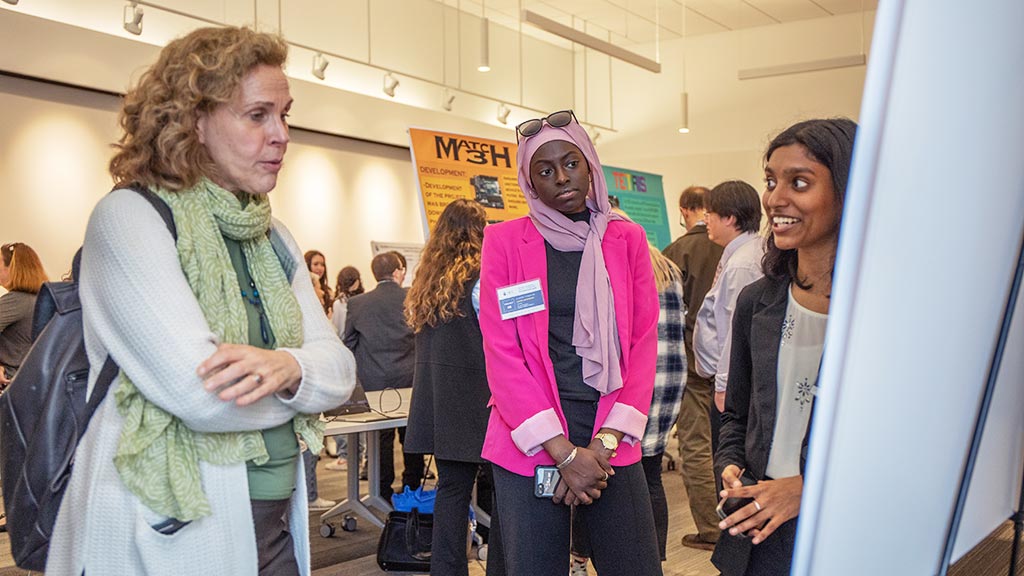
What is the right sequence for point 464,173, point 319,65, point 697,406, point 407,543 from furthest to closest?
point 319,65 → point 464,173 → point 697,406 → point 407,543

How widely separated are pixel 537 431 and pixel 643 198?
22.1ft

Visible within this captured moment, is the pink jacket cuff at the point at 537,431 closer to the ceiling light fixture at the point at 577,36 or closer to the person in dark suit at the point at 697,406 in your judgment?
the person in dark suit at the point at 697,406

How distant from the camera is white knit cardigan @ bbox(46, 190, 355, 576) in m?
1.23

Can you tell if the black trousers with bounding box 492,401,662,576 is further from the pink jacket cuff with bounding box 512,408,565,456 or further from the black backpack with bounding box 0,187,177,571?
the black backpack with bounding box 0,187,177,571

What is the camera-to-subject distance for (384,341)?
513 centimetres

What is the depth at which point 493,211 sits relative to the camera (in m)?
5.19

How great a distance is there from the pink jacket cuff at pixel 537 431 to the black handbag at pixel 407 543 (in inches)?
88.6

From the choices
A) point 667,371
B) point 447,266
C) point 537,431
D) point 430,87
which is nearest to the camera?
point 537,431

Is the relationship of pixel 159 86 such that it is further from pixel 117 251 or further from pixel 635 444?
pixel 635 444

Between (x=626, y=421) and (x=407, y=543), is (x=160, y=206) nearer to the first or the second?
(x=626, y=421)

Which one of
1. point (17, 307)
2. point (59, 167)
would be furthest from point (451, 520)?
point (59, 167)

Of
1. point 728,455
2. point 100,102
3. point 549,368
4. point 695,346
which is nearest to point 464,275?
point 695,346

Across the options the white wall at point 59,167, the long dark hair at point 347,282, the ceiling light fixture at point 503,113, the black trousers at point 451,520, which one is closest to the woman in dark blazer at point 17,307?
the white wall at point 59,167

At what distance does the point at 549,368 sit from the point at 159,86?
1.01m
